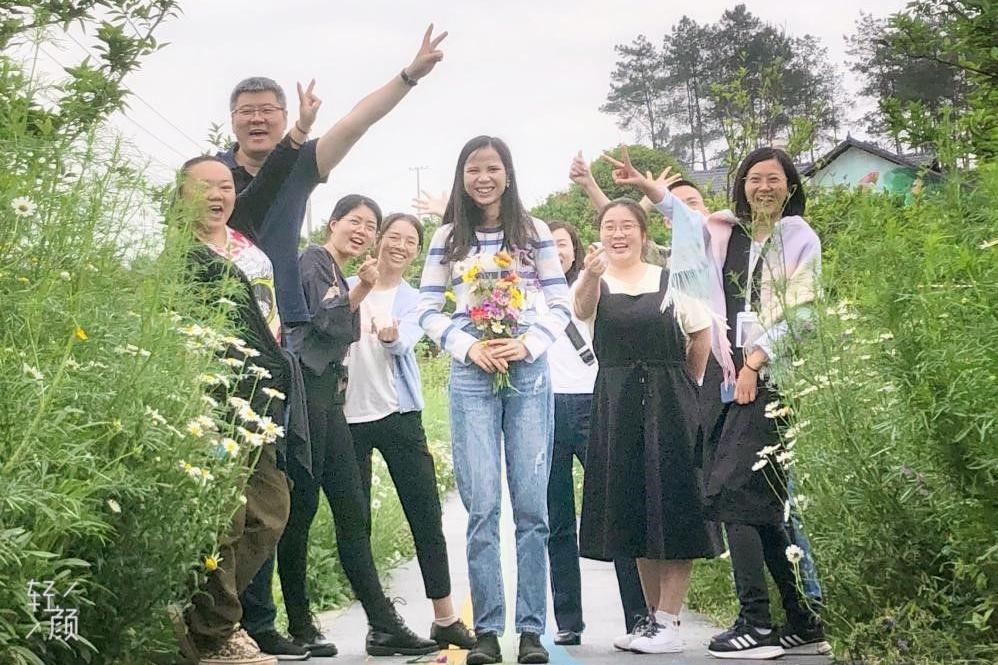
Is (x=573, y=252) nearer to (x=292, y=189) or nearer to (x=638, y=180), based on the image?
(x=638, y=180)

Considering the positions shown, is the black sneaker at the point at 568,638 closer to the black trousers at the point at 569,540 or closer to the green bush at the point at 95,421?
the black trousers at the point at 569,540

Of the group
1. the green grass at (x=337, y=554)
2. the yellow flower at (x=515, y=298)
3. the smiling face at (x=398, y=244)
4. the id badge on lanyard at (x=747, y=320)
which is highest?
the smiling face at (x=398, y=244)

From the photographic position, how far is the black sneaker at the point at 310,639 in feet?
20.9

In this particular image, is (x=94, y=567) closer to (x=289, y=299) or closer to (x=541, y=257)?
(x=289, y=299)

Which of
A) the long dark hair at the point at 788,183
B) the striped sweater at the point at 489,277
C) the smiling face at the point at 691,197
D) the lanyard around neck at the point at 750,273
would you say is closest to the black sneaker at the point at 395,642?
the striped sweater at the point at 489,277

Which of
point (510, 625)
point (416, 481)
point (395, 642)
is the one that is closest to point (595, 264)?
point (416, 481)

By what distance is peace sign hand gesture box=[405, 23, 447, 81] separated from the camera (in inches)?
232

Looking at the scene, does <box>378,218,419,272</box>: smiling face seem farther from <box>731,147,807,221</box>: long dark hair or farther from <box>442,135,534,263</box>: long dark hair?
<box>731,147,807,221</box>: long dark hair

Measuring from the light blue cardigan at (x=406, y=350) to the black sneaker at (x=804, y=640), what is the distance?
211cm

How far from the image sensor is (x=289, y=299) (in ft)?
20.9

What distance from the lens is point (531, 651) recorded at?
5.95 meters

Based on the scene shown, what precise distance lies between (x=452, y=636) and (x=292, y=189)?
2263mm

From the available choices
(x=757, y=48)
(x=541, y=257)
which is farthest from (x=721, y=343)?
(x=757, y=48)

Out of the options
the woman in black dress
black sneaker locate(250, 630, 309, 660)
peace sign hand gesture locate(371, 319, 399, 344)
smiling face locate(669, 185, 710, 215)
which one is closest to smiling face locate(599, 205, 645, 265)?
the woman in black dress
